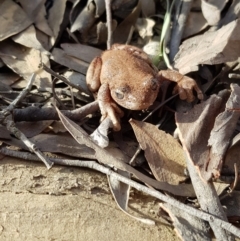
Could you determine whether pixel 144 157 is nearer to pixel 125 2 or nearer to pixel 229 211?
pixel 229 211

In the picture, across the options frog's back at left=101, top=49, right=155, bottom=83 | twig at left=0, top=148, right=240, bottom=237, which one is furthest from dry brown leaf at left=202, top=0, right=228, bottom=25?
twig at left=0, top=148, right=240, bottom=237

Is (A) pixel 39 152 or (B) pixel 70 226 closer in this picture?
(B) pixel 70 226

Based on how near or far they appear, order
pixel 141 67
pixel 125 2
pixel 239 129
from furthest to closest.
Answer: pixel 125 2 → pixel 141 67 → pixel 239 129

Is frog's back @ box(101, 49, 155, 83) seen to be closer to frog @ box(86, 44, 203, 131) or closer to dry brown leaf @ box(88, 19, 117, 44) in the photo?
frog @ box(86, 44, 203, 131)

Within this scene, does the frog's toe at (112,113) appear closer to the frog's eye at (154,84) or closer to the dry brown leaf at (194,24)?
the frog's eye at (154,84)

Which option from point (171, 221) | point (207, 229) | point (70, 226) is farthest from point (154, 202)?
point (70, 226)

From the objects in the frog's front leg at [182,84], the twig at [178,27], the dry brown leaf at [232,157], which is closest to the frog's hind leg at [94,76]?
the frog's front leg at [182,84]

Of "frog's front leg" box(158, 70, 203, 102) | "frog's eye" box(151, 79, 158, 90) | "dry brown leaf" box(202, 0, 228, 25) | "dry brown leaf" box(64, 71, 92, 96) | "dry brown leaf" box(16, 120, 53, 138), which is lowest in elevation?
"dry brown leaf" box(16, 120, 53, 138)
